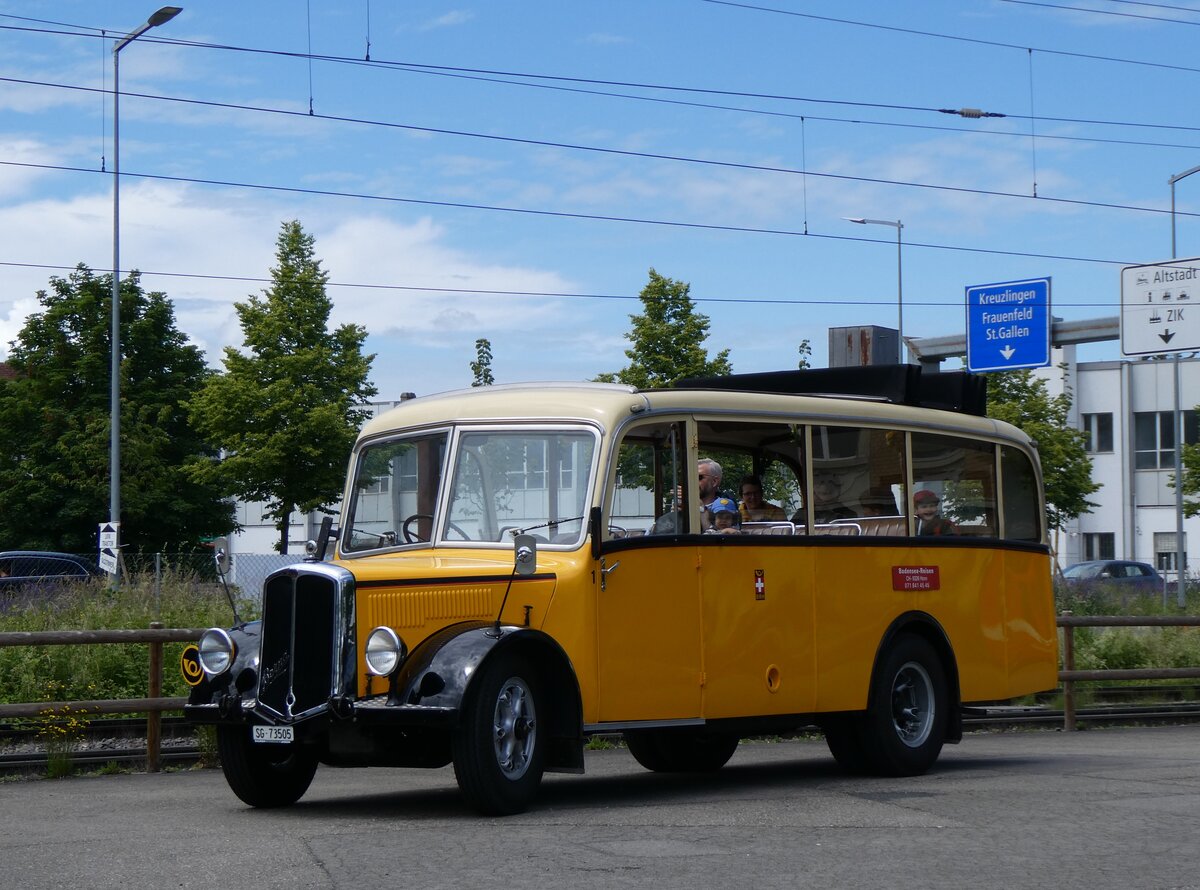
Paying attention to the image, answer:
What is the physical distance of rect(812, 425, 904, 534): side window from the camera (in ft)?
38.3

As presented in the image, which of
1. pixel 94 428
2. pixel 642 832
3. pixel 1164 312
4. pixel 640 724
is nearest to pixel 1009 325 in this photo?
pixel 1164 312

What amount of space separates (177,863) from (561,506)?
3.26 meters

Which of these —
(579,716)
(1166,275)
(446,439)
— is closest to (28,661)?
(446,439)

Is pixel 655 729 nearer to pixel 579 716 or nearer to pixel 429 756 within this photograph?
pixel 579 716

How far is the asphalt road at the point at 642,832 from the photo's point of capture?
7281 mm

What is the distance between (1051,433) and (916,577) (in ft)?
122

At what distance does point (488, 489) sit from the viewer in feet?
33.8

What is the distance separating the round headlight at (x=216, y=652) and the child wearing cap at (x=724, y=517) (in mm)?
2946

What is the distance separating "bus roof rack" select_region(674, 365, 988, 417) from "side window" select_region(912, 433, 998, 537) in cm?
36

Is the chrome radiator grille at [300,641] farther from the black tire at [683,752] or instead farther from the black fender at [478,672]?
the black tire at [683,752]

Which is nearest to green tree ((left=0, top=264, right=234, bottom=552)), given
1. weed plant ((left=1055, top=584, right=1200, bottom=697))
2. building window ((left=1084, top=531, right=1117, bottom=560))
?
building window ((left=1084, top=531, right=1117, bottom=560))

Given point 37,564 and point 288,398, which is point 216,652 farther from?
point 288,398

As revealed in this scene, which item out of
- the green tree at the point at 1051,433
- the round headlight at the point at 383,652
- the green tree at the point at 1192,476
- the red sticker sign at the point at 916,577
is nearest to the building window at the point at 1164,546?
the green tree at the point at 1192,476

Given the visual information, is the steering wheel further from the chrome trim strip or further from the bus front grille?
the chrome trim strip
